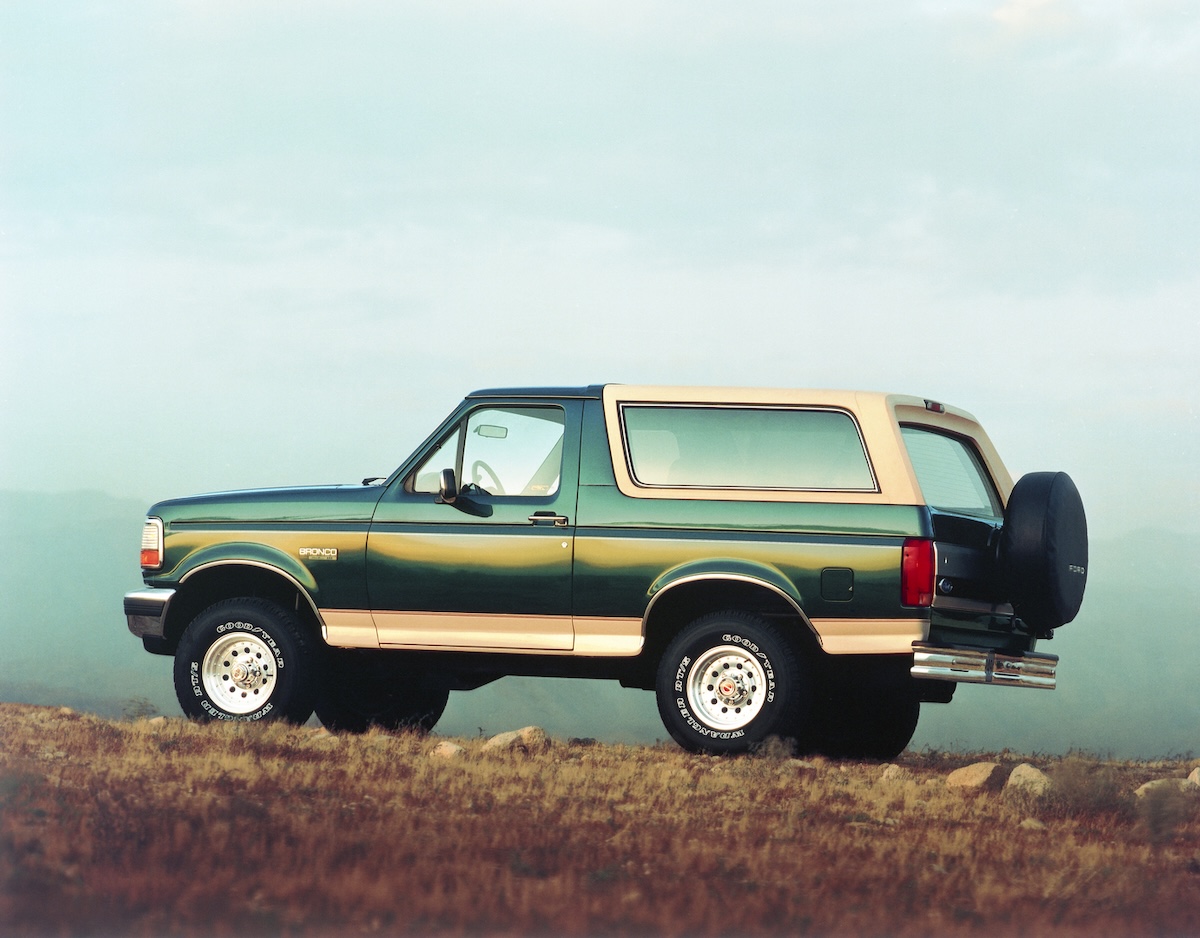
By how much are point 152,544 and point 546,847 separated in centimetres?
519

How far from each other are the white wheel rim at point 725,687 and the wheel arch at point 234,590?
280 cm

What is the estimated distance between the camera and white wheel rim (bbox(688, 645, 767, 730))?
984cm

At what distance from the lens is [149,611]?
11.2 metres

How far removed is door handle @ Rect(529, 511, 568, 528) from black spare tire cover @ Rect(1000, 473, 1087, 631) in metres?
2.88

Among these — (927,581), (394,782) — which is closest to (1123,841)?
(927,581)

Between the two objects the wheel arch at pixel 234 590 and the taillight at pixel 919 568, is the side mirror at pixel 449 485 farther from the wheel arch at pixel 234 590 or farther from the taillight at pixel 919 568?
the taillight at pixel 919 568

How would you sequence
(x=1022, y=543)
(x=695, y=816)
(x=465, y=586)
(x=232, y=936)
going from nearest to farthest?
(x=232, y=936) → (x=695, y=816) → (x=1022, y=543) → (x=465, y=586)

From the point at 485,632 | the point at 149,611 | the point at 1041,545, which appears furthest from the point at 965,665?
the point at 149,611

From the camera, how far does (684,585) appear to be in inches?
393

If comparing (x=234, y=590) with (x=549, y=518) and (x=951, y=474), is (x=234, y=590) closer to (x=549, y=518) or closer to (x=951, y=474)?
(x=549, y=518)

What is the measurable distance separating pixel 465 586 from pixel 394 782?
1.70m

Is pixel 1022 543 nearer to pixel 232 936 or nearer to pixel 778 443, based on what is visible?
pixel 778 443

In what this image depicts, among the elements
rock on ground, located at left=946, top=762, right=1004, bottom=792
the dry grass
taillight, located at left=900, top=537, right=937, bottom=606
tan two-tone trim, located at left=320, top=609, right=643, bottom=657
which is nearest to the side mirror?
tan two-tone trim, located at left=320, top=609, right=643, bottom=657

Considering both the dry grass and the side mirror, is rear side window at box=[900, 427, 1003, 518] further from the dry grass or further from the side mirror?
the side mirror
